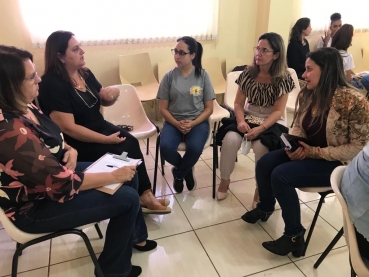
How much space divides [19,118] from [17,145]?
0.13 m

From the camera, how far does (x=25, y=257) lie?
1765 millimetres

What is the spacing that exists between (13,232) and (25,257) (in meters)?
0.67

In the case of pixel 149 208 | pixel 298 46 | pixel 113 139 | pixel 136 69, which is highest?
pixel 298 46

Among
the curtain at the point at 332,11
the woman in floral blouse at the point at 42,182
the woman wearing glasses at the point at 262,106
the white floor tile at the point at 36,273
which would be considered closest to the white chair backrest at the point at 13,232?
the woman in floral blouse at the point at 42,182

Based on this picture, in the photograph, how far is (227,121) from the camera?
7.54 ft

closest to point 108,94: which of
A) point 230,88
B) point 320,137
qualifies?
point 230,88

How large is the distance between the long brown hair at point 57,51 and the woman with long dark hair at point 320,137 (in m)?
1.42

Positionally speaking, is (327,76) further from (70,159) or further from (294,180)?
(70,159)

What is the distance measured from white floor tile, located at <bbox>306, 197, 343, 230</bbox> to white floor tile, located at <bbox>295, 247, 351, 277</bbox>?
0.28 m

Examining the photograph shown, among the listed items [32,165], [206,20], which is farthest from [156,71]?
[32,165]

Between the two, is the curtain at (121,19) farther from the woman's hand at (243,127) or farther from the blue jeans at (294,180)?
the blue jeans at (294,180)

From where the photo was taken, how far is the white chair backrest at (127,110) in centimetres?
254

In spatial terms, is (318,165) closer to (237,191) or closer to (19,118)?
(237,191)

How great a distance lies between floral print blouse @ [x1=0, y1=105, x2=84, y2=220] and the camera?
3.57 feet
